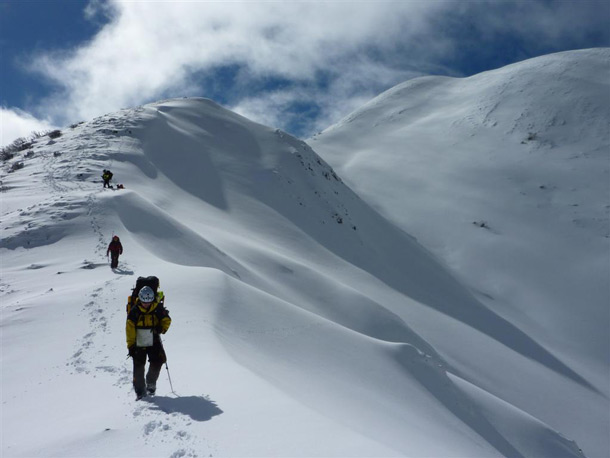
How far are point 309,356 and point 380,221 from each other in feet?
132

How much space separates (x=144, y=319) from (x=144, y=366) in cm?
72

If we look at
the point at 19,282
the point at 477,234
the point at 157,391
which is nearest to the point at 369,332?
the point at 19,282

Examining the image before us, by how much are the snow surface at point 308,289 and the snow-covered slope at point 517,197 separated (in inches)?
12.4

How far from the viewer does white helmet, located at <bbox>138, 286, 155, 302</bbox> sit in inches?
287

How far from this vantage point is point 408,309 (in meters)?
34.7

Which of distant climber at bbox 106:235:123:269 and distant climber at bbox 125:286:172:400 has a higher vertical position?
distant climber at bbox 106:235:123:269

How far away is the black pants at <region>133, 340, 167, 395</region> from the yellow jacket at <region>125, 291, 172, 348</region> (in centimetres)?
23

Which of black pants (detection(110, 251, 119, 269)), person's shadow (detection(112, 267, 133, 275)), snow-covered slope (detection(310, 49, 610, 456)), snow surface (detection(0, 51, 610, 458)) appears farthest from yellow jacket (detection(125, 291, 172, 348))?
snow-covered slope (detection(310, 49, 610, 456))

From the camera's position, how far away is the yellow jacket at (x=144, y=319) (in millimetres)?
7379

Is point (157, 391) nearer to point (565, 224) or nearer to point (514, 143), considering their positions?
point (565, 224)

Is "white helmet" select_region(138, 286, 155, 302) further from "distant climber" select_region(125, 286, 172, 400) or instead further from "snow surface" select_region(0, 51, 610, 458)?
"snow surface" select_region(0, 51, 610, 458)

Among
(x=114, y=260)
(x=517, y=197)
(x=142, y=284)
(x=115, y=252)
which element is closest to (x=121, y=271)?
(x=114, y=260)

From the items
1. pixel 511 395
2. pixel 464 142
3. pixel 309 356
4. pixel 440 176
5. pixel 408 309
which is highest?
pixel 464 142

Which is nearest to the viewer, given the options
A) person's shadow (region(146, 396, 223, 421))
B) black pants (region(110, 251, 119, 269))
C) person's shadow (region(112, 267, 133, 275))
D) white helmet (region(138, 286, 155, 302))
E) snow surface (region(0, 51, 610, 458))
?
person's shadow (region(146, 396, 223, 421))
